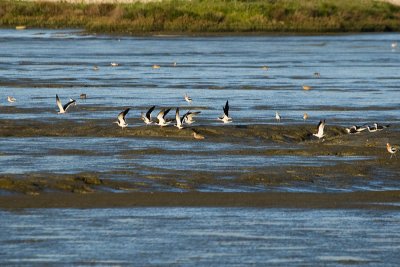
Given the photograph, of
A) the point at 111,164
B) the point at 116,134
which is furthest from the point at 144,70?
the point at 111,164

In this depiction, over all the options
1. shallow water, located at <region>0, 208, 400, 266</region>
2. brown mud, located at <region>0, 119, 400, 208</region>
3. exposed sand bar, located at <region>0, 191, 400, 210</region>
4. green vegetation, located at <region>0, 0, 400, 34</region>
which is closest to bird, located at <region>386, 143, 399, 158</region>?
brown mud, located at <region>0, 119, 400, 208</region>

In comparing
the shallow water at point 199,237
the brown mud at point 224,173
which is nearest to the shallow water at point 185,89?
the brown mud at point 224,173

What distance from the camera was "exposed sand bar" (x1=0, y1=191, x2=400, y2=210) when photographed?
13445 mm

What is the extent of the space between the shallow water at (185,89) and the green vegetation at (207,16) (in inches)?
406

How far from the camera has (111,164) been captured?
1634 cm

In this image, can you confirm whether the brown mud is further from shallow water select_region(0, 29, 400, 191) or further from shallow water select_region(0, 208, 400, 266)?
shallow water select_region(0, 208, 400, 266)

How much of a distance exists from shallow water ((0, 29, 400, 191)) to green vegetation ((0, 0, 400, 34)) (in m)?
10.3

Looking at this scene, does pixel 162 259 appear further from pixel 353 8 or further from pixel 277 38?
pixel 353 8

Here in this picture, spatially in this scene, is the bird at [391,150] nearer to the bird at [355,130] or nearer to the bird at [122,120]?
the bird at [355,130]

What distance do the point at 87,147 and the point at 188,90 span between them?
36.6 feet

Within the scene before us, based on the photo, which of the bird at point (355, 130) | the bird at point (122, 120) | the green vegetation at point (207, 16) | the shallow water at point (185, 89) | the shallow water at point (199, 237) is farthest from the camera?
the green vegetation at point (207, 16)

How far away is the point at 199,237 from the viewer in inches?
456

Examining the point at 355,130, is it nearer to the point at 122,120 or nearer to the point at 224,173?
the point at 122,120

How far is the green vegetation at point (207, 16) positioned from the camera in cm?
6844
